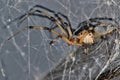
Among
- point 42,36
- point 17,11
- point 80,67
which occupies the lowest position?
point 80,67

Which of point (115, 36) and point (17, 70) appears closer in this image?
point (17, 70)

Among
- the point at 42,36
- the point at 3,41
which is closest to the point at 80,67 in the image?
the point at 42,36

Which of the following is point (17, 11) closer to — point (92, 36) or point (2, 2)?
point (2, 2)
